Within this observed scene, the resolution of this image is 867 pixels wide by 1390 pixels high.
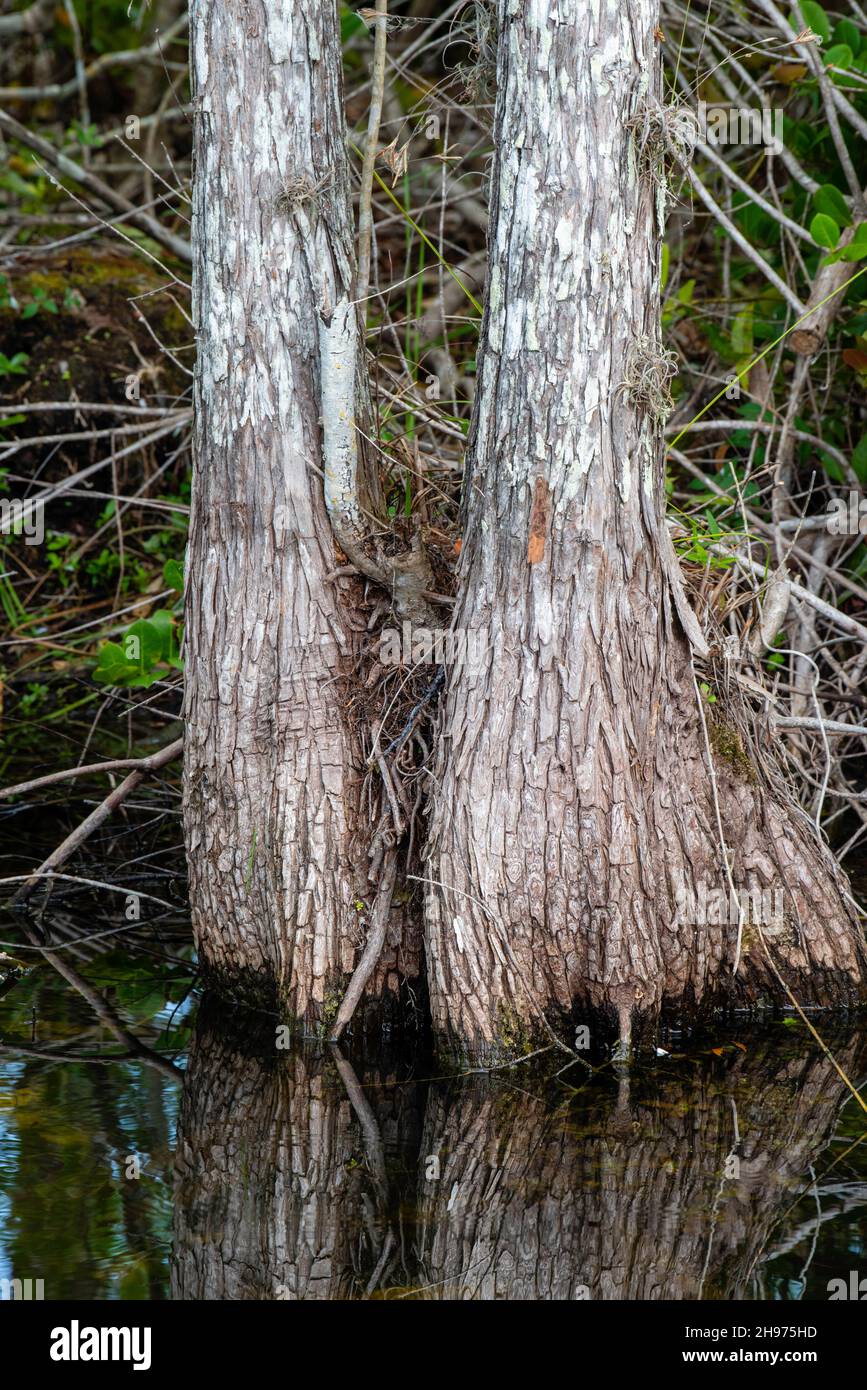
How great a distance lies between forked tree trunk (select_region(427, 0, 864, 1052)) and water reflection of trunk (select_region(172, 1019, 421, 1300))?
385 mm

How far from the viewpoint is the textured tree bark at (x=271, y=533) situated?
378 centimetres

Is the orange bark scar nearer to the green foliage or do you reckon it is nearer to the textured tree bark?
the textured tree bark

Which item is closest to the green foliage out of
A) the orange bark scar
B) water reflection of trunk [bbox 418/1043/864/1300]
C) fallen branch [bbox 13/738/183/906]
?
fallen branch [bbox 13/738/183/906]

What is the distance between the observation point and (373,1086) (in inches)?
150

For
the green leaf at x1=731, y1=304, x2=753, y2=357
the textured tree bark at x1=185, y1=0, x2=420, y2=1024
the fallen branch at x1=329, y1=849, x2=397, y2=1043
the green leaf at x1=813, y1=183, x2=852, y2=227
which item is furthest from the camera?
the green leaf at x1=731, y1=304, x2=753, y2=357

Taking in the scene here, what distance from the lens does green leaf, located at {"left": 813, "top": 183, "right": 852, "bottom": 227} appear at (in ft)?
17.9

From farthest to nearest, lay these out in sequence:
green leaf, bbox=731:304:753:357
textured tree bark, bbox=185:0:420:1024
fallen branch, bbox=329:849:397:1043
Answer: green leaf, bbox=731:304:753:357
fallen branch, bbox=329:849:397:1043
textured tree bark, bbox=185:0:420:1024

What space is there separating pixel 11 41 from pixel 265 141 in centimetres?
752

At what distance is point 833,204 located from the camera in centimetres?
548

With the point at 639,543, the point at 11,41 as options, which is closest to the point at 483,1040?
the point at 639,543

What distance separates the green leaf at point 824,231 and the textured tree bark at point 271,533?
1.98 meters

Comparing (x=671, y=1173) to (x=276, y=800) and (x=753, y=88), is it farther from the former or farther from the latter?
(x=753, y=88)

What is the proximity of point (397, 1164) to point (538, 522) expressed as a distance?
167 cm

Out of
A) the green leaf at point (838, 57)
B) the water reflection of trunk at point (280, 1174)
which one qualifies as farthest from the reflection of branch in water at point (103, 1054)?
the green leaf at point (838, 57)
